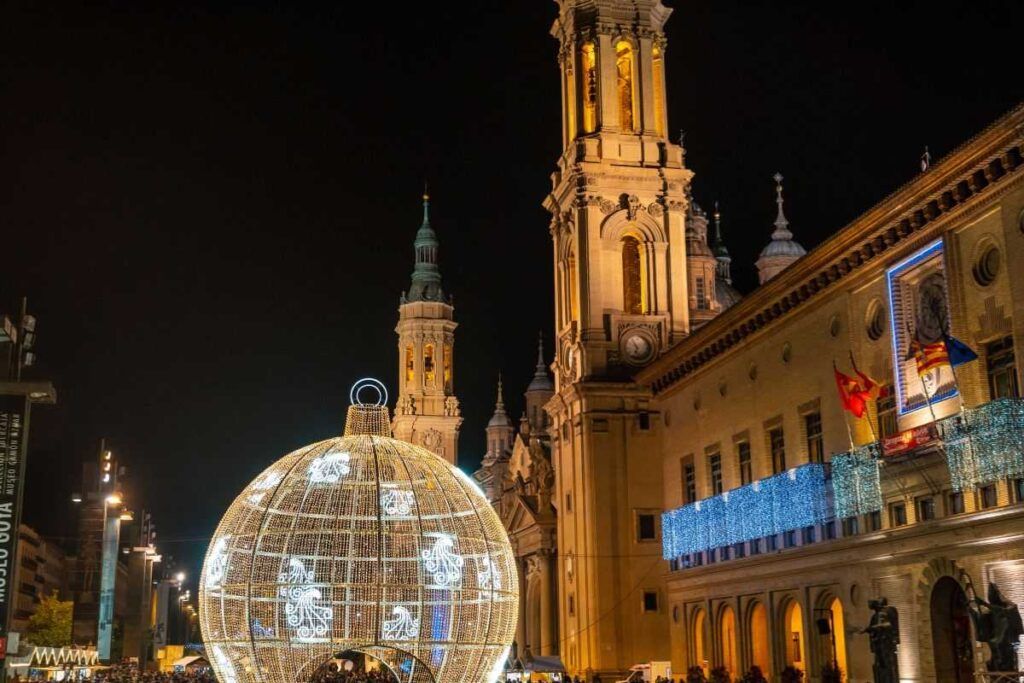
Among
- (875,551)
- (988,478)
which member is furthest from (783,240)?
(988,478)

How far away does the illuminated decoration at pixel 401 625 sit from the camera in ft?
70.4

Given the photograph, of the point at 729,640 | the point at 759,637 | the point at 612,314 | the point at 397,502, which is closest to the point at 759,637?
the point at 759,637

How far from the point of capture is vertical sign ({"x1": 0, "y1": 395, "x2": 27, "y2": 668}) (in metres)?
28.2

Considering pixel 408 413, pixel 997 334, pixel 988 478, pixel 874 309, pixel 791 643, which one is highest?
pixel 408 413

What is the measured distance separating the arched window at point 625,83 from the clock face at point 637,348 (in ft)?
30.9

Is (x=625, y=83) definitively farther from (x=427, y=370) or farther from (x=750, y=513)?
(x=427, y=370)

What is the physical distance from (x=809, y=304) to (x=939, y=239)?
782 centimetres

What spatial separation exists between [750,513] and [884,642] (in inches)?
437

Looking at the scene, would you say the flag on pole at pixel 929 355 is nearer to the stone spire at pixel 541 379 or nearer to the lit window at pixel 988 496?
the lit window at pixel 988 496

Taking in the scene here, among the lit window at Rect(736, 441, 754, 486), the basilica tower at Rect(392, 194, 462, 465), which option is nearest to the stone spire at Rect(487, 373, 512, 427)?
the basilica tower at Rect(392, 194, 462, 465)

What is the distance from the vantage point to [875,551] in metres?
36.1

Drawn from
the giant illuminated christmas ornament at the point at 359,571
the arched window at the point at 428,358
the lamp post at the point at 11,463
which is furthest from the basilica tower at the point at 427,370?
the giant illuminated christmas ornament at the point at 359,571

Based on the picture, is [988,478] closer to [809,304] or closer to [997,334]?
[997,334]

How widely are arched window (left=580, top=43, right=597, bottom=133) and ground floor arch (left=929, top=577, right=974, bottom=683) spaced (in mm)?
30462
